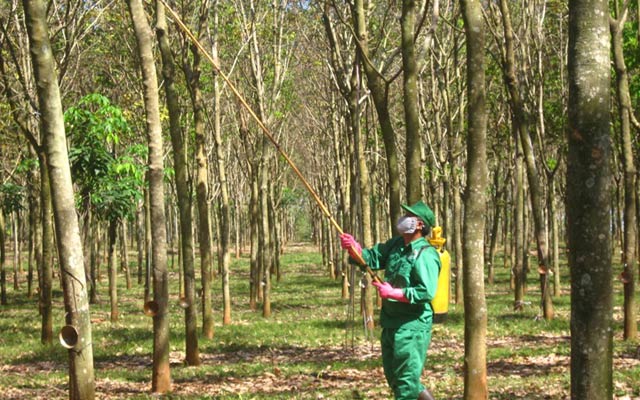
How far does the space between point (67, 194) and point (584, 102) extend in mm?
4426

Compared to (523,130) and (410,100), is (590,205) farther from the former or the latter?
(523,130)

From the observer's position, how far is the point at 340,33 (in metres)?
19.7

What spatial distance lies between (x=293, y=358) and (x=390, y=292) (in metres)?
6.43

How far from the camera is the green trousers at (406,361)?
6.76m

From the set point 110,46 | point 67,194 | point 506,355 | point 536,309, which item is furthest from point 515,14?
point 67,194

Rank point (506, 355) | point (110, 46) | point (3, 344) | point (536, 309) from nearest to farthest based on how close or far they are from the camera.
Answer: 1. point (506, 355)
2. point (3, 344)
3. point (536, 309)
4. point (110, 46)

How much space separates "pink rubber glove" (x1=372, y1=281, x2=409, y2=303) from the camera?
21.6 feet

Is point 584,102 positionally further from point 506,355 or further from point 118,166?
point 118,166

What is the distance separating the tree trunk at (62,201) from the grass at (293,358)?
2378 mm

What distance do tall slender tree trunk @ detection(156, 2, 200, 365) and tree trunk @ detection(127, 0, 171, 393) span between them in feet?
4.62

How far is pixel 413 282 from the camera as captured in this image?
6844mm

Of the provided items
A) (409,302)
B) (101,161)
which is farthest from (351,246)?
(101,161)

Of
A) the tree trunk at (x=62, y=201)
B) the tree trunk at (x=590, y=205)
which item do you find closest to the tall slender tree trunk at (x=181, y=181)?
the tree trunk at (x=62, y=201)

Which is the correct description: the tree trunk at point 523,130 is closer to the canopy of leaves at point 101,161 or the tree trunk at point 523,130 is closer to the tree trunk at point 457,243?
the tree trunk at point 457,243
